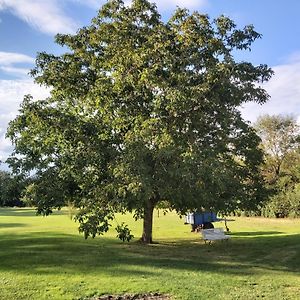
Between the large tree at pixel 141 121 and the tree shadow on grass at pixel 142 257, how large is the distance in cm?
150

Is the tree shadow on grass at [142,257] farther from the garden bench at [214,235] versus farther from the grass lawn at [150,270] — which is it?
the garden bench at [214,235]

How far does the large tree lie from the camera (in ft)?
52.4

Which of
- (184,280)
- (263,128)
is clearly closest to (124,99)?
(184,280)

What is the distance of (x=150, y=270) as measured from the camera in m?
13.8

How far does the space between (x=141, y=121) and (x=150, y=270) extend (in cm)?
591

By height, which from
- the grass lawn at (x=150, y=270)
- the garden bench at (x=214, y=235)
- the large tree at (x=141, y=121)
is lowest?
the grass lawn at (x=150, y=270)

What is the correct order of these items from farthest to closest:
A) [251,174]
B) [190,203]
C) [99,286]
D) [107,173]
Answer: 1. [251,174]
2. [190,203]
3. [107,173]
4. [99,286]

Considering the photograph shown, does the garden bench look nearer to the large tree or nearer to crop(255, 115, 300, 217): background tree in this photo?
the large tree

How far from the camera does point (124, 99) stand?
60.3 ft

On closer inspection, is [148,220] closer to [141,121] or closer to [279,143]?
[141,121]

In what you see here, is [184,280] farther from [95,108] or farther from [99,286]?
[95,108]

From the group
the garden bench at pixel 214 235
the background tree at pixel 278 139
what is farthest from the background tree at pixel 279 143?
the garden bench at pixel 214 235

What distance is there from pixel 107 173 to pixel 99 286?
7012mm

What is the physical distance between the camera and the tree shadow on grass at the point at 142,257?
14086mm
